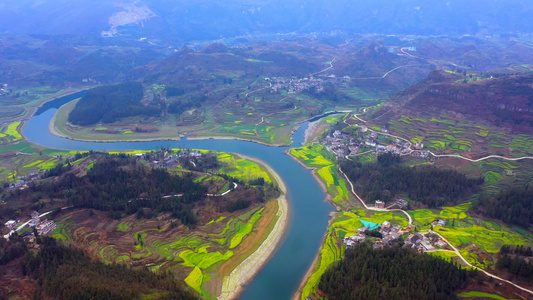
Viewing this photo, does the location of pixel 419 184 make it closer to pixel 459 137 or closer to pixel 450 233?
pixel 450 233

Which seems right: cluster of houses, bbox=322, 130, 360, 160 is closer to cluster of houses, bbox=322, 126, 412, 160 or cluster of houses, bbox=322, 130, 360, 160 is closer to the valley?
cluster of houses, bbox=322, 126, 412, 160

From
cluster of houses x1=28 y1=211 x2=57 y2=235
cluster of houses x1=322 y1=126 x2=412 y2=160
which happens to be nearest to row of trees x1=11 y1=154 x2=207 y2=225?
cluster of houses x1=28 y1=211 x2=57 y2=235

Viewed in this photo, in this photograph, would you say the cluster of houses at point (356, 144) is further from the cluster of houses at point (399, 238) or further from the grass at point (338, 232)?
the cluster of houses at point (399, 238)

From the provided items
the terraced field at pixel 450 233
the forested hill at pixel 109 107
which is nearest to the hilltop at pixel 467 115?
the terraced field at pixel 450 233

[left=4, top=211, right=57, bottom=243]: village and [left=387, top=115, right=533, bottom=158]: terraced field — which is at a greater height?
[left=4, top=211, right=57, bottom=243]: village

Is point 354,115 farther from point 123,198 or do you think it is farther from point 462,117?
point 123,198

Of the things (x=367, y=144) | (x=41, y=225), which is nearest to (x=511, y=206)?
(x=367, y=144)
